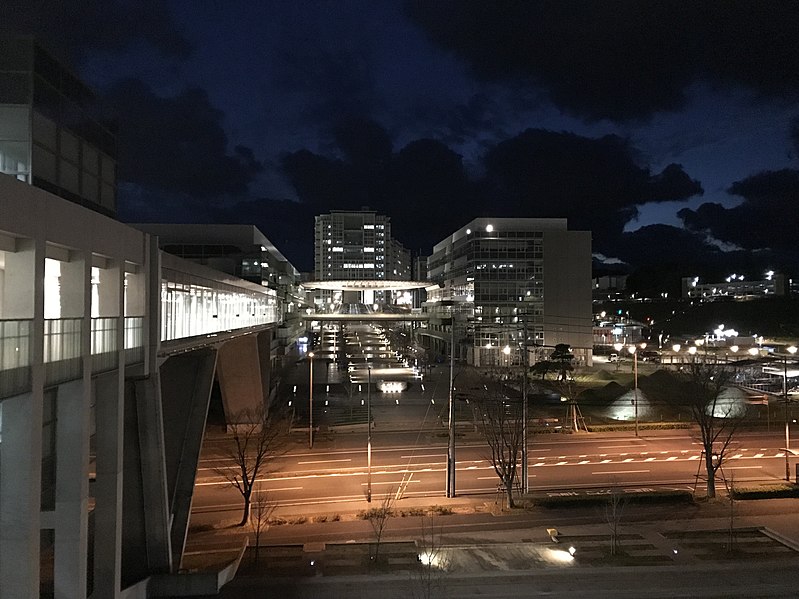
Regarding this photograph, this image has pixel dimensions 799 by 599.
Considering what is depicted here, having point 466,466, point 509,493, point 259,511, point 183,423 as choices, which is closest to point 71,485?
point 183,423

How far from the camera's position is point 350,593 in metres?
12.9

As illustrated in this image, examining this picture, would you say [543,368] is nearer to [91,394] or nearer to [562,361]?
[562,361]

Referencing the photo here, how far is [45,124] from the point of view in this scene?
8.62 meters

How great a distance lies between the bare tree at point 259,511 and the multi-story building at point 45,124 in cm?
1093

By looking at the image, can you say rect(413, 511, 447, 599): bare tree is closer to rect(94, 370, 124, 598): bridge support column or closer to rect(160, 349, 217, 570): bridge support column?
rect(160, 349, 217, 570): bridge support column

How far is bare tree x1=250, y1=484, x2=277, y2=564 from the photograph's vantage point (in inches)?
615

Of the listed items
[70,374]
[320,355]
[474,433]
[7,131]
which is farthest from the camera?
[320,355]

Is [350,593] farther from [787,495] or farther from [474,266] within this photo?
[474,266]

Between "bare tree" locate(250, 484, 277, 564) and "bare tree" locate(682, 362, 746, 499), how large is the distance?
17.0 metres

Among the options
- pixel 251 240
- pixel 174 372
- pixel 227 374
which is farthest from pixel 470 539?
pixel 251 240

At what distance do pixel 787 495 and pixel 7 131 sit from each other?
27342 mm

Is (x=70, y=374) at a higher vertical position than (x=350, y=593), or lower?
higher

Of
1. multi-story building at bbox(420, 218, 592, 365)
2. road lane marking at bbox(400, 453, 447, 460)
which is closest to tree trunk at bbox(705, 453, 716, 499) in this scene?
road lane marking at bbox(400, 453, 447, 460)

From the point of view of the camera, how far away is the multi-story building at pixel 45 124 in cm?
827
